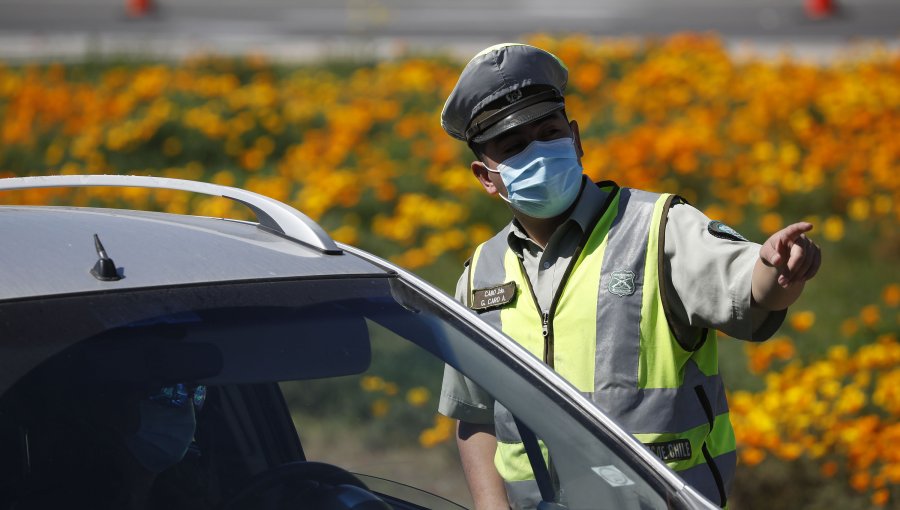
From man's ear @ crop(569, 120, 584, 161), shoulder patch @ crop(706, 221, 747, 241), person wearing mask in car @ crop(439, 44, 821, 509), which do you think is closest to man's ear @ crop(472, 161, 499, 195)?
person wearing mask in car @ crop(439, 44, 821, 509)

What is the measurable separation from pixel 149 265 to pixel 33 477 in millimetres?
440

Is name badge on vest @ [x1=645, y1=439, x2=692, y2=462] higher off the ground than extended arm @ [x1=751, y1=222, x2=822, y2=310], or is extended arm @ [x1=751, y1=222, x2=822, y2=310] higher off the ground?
extended arm @ [x1=751, y1=222, x2=822, y2=310]

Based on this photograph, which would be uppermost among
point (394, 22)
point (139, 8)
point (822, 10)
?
point (139, 8)

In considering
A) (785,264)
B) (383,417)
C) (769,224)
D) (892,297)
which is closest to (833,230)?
(769,224)

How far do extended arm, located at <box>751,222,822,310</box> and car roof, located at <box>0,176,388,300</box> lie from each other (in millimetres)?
727

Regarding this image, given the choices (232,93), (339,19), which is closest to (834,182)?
(232,93)

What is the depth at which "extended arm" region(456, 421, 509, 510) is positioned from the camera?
7.14 ft

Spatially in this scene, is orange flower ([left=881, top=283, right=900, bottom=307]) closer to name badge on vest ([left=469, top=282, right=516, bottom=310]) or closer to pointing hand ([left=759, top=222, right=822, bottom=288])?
name badge on vest ([left=469, top=282, right=516, bottom=310])

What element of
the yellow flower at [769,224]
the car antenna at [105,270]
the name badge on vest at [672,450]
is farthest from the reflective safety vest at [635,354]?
the yellow flower at [769,224]

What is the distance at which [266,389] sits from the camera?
2242mm

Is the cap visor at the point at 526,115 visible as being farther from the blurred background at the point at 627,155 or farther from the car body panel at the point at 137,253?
the blurred background at the point at 627,155

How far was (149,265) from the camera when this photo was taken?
213 centimetres

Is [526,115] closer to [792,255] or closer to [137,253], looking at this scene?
[792,255]

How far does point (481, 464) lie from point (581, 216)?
0.58m
